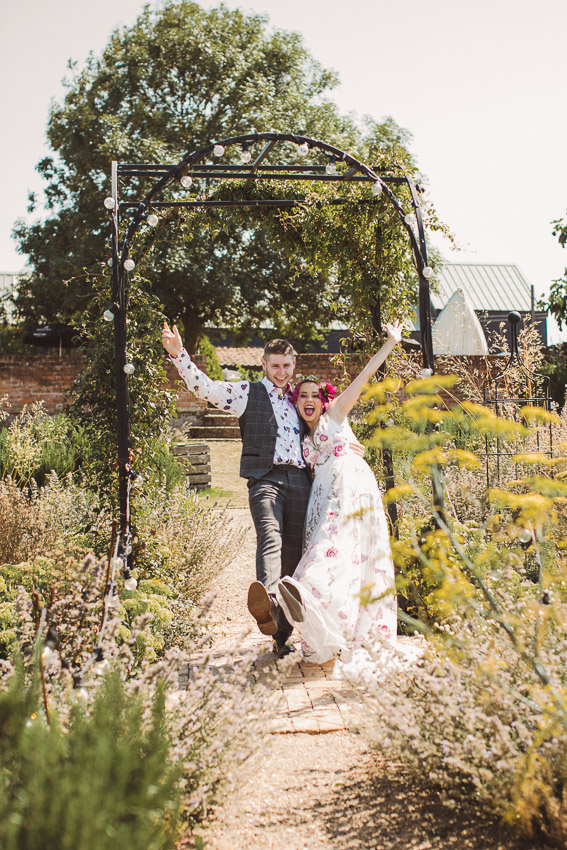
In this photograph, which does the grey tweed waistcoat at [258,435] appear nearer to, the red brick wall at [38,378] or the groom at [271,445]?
the groom at [271,445]

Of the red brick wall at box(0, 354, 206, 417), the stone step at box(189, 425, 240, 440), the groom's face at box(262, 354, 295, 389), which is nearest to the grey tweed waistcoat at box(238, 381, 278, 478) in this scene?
the groom's face at box(262, 354, 295, 389)

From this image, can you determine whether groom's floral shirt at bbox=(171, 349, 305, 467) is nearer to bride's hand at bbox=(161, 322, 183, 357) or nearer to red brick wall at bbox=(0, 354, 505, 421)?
bride's hand at bbox=(161, 322, 183, 357)

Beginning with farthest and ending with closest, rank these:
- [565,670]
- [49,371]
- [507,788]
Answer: [49,371], [565,670], [507,788]

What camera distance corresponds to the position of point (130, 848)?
51.1 inches

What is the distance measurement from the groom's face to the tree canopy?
12719 millimetres

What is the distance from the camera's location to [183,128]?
695 inches

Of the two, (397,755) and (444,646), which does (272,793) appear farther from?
(444,646)

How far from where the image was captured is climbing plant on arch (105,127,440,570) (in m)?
3.99

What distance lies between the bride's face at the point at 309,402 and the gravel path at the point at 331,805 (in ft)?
5.08

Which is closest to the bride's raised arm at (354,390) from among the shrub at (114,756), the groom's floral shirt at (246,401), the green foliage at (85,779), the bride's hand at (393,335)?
the bride's hand at (393,335)

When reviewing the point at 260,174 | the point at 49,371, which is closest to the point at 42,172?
the point at 49,371

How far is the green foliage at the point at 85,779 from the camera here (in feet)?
4.24

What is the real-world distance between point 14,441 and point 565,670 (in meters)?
5.80

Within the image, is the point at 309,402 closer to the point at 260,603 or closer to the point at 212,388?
the point at 212,388
